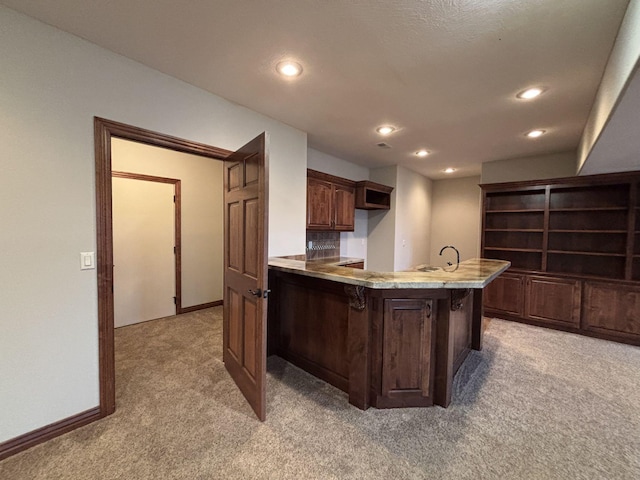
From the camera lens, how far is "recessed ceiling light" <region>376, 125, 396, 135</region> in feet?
10.6

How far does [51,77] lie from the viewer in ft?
5.60

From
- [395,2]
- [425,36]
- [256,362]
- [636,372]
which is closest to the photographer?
[395,2]

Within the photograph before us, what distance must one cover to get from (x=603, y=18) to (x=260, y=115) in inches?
102

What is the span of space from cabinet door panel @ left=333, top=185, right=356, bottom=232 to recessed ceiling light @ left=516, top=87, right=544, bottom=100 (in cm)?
249

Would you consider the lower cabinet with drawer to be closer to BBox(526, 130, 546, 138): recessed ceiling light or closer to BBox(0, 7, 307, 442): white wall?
BBox(526, 130, 546, 138): recessed ceiling light

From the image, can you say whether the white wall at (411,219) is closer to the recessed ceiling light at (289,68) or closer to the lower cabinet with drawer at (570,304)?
the lower cabinet with drawer at (570,304)

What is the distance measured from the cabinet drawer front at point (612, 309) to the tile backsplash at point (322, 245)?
3.55 metres

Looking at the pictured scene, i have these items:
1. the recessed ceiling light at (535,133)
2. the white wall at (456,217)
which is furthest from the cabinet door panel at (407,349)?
the white wall at (456,217)

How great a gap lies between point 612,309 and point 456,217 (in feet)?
9.63

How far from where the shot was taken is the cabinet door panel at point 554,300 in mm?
3764

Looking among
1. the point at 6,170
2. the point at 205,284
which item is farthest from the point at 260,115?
the point at 205,284

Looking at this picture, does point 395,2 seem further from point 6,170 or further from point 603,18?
point 6,170

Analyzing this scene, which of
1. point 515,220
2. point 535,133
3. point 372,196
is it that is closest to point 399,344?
point 535,133

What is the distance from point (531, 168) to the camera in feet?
13.8
